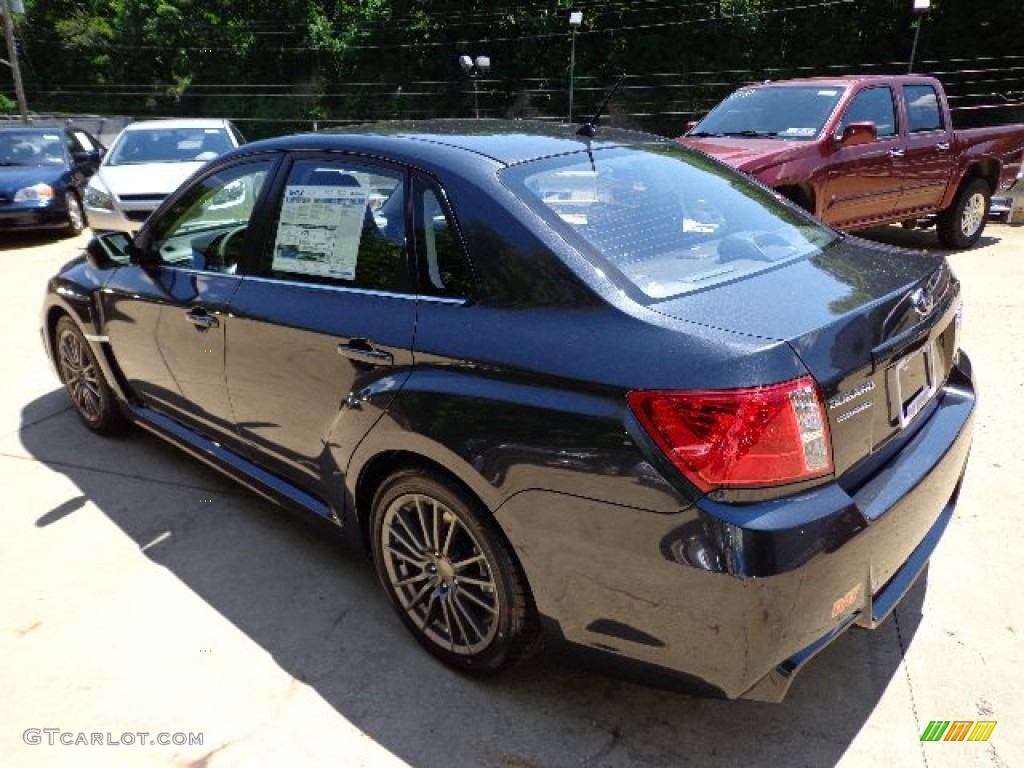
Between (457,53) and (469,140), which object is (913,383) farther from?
(457,53)

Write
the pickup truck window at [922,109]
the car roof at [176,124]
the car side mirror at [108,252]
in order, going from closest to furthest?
the car side mirror at [108,252] < the pickup truck window at [922,109] < the car roof at [176,124]

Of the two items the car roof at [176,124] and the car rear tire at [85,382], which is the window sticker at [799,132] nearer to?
the car rear tire at [85,382]

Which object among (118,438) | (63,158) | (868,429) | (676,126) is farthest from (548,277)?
(676,126)

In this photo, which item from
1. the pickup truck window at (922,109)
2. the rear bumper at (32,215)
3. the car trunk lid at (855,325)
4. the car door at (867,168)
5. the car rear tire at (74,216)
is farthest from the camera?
the car rear tire at (74,216)

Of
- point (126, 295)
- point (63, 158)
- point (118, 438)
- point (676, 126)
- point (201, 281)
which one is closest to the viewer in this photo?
point (201, 281)

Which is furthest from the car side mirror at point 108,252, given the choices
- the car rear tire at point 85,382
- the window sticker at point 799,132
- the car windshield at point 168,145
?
the car windshield at point 168,145

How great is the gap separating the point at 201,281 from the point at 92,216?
665 centimetres

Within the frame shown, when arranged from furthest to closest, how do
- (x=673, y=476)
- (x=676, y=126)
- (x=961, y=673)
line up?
(x=676, y=126)
(x=961, y=673)
(x=673, y=476)

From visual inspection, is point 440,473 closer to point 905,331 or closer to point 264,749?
point 264,749

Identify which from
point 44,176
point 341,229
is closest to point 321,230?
point 341,229

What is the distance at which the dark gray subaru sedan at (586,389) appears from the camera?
1.83 meters

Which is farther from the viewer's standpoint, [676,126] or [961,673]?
[676,126]

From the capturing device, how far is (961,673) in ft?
7.99

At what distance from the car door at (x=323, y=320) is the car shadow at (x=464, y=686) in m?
0.43
